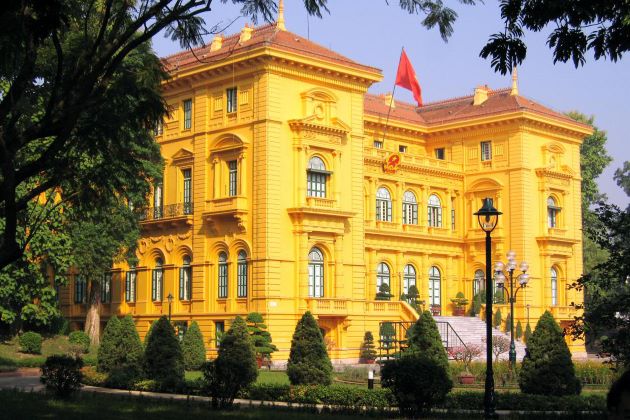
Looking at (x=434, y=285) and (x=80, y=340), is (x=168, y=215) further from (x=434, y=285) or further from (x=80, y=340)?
(x=434, y=285)

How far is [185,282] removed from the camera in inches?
1922

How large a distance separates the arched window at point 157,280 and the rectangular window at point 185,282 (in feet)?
4.63

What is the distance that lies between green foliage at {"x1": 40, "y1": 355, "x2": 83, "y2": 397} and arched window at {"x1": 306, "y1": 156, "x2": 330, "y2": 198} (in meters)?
23.4

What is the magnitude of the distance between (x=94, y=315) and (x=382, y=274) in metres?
14.9

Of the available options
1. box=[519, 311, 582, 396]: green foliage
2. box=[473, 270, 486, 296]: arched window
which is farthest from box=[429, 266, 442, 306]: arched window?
box=[519, 311, 582, 396]: green foliage

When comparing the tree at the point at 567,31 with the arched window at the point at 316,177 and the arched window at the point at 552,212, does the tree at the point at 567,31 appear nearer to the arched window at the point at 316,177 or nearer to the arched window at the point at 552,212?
the arched window at the point at 316,177

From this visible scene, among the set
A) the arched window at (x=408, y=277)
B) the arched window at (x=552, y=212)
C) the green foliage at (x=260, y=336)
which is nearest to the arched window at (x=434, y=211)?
the arched window at (x=408, y=277)

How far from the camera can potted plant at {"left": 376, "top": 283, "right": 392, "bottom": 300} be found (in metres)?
52.2

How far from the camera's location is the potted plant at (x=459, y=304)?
5588 centimetres

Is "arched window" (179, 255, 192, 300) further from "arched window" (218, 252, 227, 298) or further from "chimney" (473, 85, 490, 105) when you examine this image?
"chimney" (473, 85, 490, 105)

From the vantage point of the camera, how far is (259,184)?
44906mm

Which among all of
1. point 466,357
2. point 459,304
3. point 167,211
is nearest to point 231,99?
point 167,211

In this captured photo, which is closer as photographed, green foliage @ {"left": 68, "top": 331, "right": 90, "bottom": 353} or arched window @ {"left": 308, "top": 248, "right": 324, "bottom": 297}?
green foliage @ {"left": 68, "top": 331, "right": 90, "bottom": 353}

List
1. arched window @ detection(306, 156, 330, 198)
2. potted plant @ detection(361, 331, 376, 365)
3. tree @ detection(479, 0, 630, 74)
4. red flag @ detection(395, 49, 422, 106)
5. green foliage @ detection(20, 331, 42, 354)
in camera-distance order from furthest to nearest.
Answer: red flag @ detection(395, 49, 422, 106) → arched window @ detection(306, 156, 330, 198) → potted plant @ detection(361, 331, 376, 365) → green foliage @ detection(20, 331, 42, 354) → tree @ detection(479, 0, 630, 74)
